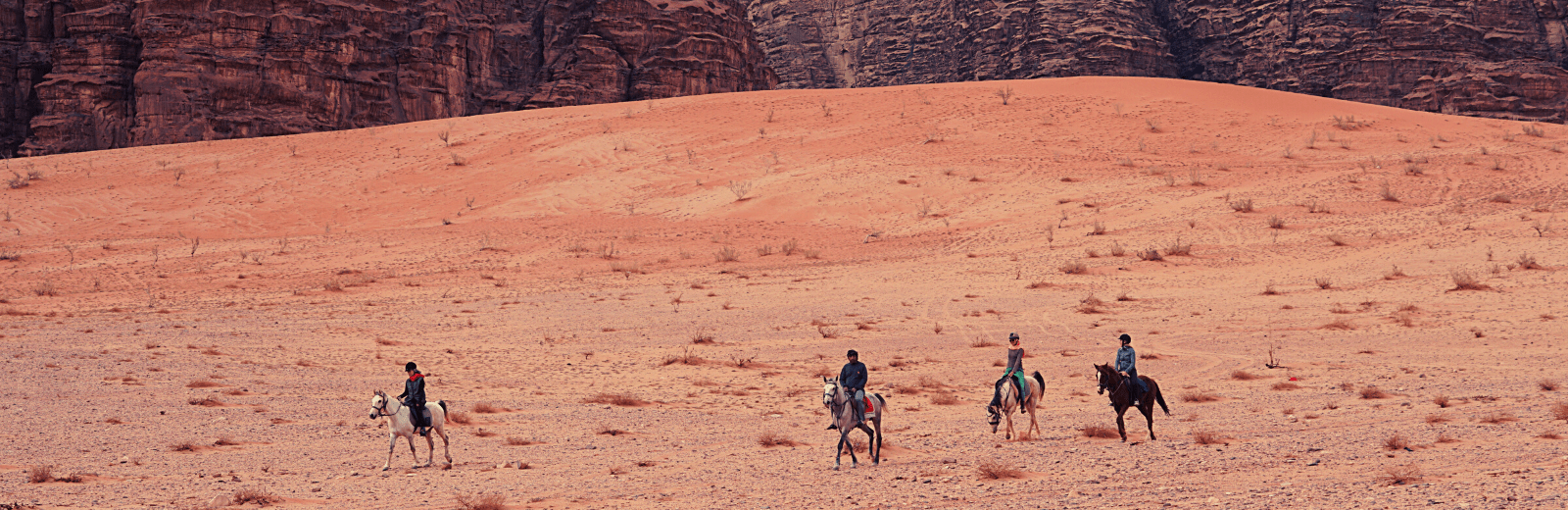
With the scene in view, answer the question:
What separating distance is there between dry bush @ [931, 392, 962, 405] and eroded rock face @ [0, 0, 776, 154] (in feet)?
173

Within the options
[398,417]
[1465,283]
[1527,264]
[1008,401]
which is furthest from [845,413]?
[1527,264]

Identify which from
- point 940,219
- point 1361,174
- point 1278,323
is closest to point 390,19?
point 940,219

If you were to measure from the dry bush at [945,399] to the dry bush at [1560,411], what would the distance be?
5905 millimetres

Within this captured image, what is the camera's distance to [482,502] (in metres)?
7.89

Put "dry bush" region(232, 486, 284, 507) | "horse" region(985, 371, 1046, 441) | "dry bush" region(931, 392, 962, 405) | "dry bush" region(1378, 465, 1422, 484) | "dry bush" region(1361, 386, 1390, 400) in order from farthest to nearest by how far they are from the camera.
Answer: "dry bush" region(931, 392, 962, 405) < "dry bush" region(1361, 386, 1390, 400) < "horse" region(985, 371, 1046, 441) < "dry bush" region(232, 486, 284, 507) < "dry bush" region(1378, 465, 1422, 484)

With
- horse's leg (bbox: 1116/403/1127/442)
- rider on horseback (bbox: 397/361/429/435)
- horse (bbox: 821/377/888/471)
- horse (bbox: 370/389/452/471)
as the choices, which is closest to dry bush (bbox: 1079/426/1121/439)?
horse's leg (bbox: 1116/403/1127/442)

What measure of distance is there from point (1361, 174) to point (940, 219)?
11.0 meters

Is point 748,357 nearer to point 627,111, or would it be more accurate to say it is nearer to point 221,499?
point 221,499

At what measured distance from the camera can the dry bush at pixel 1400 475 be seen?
298 inches

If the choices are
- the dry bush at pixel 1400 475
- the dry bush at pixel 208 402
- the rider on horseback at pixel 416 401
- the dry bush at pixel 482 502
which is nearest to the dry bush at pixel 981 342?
the dry bush at pixel 1400 475

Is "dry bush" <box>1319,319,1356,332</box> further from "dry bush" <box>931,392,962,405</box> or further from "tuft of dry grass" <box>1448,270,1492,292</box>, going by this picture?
"dry bush" <box>931,392,962,405</box>

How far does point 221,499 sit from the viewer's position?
8023 millimetres

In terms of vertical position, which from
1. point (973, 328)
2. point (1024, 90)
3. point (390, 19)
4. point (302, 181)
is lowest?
Result: point (973, 328)

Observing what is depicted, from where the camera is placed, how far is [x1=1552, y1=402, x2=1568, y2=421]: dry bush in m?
9.94
